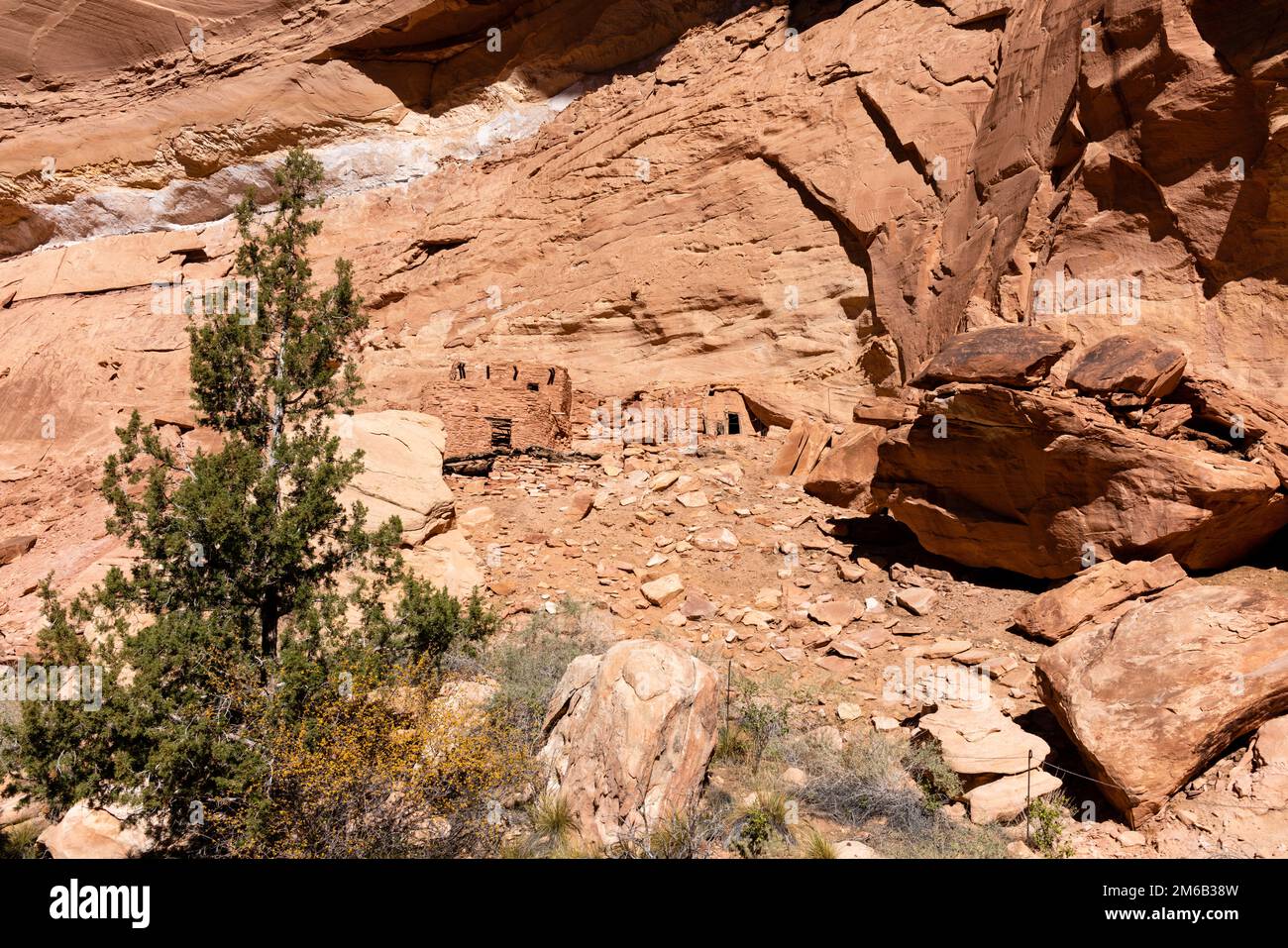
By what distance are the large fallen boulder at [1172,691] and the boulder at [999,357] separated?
3.13m

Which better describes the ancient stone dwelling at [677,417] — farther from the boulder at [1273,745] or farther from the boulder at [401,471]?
the boulder at [1273,745]

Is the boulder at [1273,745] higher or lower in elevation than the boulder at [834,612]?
lower

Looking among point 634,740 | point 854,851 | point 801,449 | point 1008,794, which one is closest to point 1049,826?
point 1008,794

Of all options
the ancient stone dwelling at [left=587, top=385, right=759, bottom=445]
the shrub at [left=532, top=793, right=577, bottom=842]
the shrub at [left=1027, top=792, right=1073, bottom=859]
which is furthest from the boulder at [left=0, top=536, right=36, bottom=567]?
the shrub at [left=1027, top=792, right=1073, bottom=859]

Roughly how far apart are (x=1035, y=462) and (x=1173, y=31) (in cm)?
506

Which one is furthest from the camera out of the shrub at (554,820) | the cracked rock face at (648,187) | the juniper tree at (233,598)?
the cracked rock face at (648,187)

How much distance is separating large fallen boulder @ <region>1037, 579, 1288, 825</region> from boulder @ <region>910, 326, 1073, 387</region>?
3131 mm

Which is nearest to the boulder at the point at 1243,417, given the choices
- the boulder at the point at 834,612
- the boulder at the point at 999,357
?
the boulder at the point at 999,357

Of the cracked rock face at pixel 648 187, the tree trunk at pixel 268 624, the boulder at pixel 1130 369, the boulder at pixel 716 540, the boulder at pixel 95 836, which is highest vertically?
the cracked rock face at pixel 648 187

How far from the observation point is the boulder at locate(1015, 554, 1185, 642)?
25.9 feet

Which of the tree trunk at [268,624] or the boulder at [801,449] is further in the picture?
the boulder at [801,449]

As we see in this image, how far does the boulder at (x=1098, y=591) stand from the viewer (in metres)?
7.89

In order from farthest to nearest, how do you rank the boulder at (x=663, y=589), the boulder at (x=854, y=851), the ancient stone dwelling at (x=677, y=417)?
1. the ancient stone dwelling at (x=677, y=417)
2. the boulder at (x=663, y=589)
3. the boulder at (x=854, y=851)

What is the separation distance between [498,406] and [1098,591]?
8.36 metres
